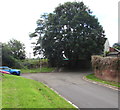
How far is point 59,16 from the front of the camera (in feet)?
89.7

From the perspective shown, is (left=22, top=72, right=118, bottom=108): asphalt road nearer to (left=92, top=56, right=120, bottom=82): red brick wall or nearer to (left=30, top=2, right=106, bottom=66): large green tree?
(left=92, top=56, right=120, bottom=82): red brick wall

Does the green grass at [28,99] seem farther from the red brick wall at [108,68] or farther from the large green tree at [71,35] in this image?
the large green tree at [71,35]

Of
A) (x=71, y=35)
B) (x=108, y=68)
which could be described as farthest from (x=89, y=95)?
(x=71, y=35)

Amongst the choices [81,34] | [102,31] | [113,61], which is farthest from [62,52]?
[113,61]

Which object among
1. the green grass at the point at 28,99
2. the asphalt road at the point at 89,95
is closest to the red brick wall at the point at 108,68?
the asphalt road at the point at 89,95

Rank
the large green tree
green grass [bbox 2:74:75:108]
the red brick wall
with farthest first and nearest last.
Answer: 1. the large green tree
2. the red brick wall
3. green grass [bbox 2:74:75:108]

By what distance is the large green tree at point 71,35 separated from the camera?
24.6m

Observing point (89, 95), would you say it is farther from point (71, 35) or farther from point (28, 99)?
point (71, 35)

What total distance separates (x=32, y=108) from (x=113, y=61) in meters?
11.0

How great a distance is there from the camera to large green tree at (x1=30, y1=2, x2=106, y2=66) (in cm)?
2465

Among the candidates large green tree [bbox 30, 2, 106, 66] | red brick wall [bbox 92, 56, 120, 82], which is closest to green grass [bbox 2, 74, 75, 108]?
red brick wall [bbox 92, 56, 120, 82]

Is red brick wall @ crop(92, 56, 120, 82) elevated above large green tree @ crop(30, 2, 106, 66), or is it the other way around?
large green tree @ crop(30, 2, 106, 66)

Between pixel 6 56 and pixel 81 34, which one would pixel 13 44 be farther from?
pixel 81 34

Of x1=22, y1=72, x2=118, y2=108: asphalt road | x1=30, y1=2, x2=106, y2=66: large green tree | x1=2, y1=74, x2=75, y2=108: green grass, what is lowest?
x1=22, y1=72, x2=118, y2=108: asphalt road
